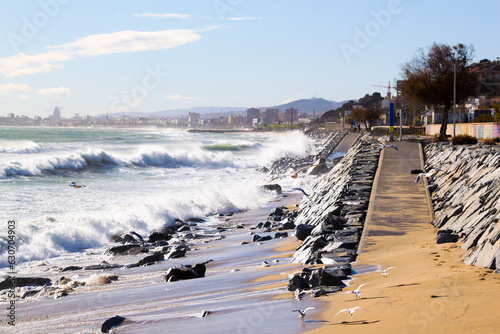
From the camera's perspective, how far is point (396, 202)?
36.9 ft

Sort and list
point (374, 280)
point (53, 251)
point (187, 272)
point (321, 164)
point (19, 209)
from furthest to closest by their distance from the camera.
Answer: point (321, 164), point (19, 209), point (53, 251), point (187, 272), point (374, 280)

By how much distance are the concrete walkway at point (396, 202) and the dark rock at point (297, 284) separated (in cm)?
173

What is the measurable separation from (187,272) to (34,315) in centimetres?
223

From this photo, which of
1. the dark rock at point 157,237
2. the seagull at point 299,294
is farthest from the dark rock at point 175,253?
the seagull at point 299,294

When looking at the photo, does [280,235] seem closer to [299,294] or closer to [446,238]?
[446,238]

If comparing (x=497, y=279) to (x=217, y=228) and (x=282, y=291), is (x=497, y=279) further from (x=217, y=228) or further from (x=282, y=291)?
(x=217, y=228)

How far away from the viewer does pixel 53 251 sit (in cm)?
1185

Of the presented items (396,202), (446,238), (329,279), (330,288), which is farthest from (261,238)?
(330,288)

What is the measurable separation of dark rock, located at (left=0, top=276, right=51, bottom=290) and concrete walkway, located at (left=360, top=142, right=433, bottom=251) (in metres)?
5.01

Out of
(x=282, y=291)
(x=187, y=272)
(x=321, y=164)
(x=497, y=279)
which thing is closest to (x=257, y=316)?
(x=282, y=291)

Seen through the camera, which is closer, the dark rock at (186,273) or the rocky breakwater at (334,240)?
the rocky breakwater at (334,240)

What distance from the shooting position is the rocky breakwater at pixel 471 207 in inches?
245

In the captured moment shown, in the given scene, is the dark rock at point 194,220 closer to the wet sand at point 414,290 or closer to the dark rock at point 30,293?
the wet sand at point 414,290

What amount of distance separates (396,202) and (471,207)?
2.67 meters
